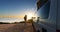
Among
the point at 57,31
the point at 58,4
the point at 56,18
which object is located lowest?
the point at 57,31

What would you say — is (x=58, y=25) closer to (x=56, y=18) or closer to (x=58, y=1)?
(x=56, y=18)

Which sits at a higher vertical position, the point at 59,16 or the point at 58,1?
the point at 58,1

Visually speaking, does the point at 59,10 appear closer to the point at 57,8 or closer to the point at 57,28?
the point at 57,8

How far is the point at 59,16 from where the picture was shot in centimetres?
110

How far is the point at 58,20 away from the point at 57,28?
0.08 meters

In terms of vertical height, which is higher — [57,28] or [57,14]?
[57,14]

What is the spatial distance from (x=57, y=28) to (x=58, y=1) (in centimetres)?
25

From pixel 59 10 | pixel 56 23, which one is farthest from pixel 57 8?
pixel 56 23

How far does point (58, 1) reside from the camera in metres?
1.13

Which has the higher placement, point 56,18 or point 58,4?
point 58,4

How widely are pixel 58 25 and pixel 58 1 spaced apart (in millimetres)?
222

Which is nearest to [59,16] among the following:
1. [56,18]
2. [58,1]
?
[56,18]

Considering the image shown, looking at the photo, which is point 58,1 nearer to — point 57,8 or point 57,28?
point 57,8

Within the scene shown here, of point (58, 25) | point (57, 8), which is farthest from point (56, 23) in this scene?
point (57, 8)
